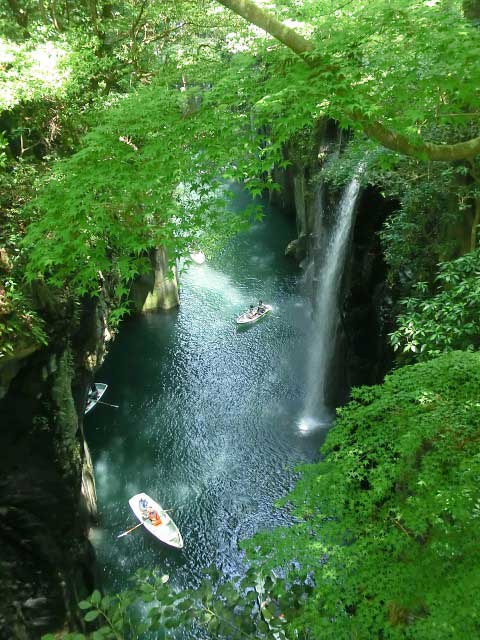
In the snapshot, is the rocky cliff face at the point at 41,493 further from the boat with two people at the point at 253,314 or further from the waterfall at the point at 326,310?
the boat with two people at the point at 253,314

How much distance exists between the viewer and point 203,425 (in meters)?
17.2

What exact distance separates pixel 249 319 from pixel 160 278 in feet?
17.8

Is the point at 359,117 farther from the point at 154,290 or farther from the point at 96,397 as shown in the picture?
the point at 154,290

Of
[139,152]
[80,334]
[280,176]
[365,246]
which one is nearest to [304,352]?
[365,246]

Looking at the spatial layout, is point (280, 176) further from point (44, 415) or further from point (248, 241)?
point (44, 415)

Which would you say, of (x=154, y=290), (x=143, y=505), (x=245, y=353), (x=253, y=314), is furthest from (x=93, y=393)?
(x=253, y=314)

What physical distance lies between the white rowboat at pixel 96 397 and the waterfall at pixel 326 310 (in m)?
8.24

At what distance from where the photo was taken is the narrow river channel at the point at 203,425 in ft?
42.9

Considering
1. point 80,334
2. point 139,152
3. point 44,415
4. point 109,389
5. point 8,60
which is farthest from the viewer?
point 109,389

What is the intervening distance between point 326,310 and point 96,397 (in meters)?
10.1

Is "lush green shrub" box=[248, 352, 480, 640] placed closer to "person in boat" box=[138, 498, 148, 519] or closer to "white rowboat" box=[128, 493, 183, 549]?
"white rowboat" box=[128, 493, 183, 549]

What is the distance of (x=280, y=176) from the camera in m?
33.7

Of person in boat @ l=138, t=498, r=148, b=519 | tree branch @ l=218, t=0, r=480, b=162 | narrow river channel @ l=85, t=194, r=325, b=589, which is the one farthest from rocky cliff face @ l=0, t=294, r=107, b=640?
tree branch @ l=218, t=0, r=480, b=162

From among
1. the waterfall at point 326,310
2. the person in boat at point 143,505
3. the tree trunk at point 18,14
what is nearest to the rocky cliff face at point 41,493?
the person in boat at point 143,505
